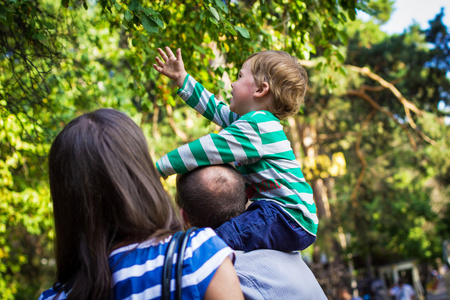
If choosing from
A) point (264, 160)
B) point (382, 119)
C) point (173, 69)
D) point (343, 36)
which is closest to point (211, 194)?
point (264, 160)

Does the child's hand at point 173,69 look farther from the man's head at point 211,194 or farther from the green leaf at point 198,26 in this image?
the man's head at point 211,194

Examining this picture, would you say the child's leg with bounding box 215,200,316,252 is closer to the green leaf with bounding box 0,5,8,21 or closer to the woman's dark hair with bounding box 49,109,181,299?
the woman's dark hair with bounding box 49,109,181,299

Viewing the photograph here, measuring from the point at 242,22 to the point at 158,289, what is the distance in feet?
9.02

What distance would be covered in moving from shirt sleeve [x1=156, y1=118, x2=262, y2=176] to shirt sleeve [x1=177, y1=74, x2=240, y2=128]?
0.60 metres

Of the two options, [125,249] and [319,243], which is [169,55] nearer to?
[125,249]

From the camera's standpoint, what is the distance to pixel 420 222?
18.6 metres

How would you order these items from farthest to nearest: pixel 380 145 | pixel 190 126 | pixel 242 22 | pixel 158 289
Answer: pixel 380 145 < pixel 190 126 < pixel 242 22 < pixel 158 289

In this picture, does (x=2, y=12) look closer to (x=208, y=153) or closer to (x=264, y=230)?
(x=208, y=153)

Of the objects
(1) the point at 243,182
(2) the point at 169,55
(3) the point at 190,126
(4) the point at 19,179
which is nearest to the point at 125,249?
(1) the point at 243,182

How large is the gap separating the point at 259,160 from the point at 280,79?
491 mm

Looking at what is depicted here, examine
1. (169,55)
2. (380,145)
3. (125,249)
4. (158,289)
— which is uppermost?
(169,55)

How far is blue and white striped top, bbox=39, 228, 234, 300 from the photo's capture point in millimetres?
1095

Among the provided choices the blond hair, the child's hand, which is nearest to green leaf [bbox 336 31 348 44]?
the blond hair

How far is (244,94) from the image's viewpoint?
2078 millimetres
